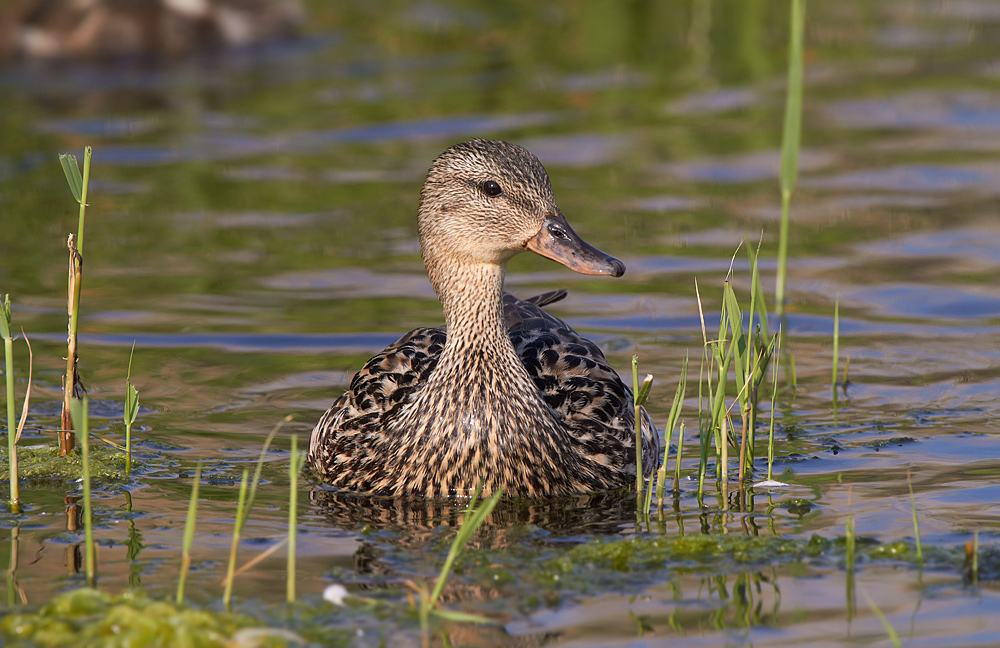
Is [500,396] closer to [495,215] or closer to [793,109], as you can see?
[495,215]

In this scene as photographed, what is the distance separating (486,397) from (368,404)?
0.68 m

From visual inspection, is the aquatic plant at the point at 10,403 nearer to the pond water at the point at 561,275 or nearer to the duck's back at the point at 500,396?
the pond water at the point at 561,275

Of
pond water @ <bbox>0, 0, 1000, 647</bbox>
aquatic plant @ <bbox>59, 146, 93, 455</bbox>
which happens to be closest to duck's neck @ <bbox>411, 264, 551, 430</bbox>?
pond water @ <bbox>0, 0, 1000, 647</bbox>

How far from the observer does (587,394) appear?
6.00 meters

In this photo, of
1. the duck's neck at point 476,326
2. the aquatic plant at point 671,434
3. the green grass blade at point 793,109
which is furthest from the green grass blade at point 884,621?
the duck's neck at point 476,326

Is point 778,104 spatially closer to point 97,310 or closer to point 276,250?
point 276,250

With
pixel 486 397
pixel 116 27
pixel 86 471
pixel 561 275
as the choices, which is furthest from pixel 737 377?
pixel 116 27

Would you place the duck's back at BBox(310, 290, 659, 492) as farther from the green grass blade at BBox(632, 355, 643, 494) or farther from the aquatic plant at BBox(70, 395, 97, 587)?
the aquatic plant at BBox(70, 395, 97, 587)

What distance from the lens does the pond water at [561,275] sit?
15.2 ft

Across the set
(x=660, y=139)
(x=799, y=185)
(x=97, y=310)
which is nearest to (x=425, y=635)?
(x=97, y=310)

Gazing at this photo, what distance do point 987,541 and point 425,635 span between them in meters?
1.94

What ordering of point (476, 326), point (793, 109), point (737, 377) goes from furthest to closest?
point (476, 326)
point (737, 377)
point (793, 109)

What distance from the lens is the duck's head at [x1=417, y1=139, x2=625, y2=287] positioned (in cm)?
566

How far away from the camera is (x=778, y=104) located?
1222 cm
